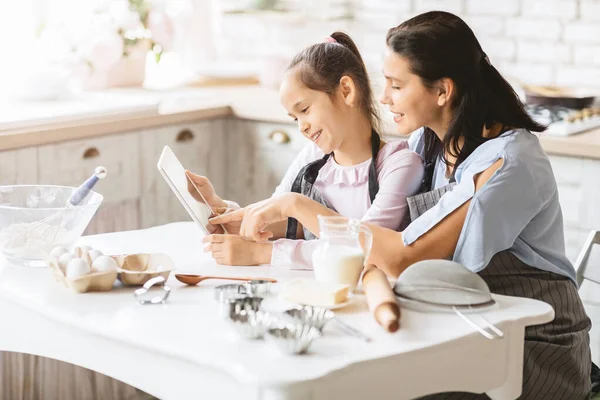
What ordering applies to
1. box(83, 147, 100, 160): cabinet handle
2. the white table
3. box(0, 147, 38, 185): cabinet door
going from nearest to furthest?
the white table → box(0, 147, 38, 185): cabinet door → box(83, 147, 100, 160): cabinet handle

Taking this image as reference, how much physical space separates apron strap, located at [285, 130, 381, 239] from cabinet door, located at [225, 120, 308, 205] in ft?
3.61

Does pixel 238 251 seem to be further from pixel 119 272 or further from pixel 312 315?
pixel 312 315

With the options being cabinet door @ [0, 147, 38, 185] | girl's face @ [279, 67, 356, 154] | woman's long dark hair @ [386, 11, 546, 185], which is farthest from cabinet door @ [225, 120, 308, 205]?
woman's long dark hair @ [386, 11, 546, 185]

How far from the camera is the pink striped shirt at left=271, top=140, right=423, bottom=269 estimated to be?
2006 mm

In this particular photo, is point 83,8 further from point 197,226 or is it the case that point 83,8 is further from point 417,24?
point 417,24

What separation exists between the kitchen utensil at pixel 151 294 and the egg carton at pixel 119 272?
0.02 metres

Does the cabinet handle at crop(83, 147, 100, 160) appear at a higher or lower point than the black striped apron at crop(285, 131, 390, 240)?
lower

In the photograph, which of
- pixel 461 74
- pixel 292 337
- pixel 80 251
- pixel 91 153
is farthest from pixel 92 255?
pixel 91 153

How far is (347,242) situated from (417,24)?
0.57m

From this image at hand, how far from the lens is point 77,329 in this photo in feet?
5.46

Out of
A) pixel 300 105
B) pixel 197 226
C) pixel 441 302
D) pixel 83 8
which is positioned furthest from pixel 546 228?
pixel 83 8

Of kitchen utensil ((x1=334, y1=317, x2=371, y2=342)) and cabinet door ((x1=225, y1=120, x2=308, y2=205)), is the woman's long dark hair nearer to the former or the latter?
kitchen utensil ((x1=334, y1=317, x2=371, y2=342))

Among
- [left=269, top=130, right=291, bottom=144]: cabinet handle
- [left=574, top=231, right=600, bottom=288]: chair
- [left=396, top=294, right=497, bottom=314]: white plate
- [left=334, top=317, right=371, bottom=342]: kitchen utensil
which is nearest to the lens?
[left=334, top=317, right=371, bottom=342]: kitchen utensil

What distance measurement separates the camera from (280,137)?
354 cm
